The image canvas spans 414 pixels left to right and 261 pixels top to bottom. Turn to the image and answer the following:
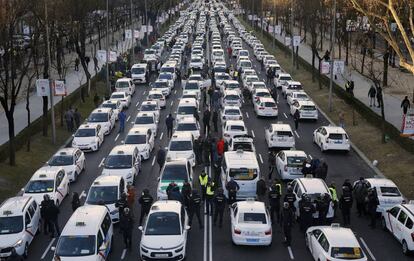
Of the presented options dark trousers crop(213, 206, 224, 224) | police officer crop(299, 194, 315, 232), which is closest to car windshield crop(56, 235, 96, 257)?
dark trousers crop(213, 206, 224, 224)

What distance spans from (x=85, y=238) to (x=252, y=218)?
19.5 ft

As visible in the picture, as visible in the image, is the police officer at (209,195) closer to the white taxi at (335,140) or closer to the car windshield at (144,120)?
the white taxi at (335,140)

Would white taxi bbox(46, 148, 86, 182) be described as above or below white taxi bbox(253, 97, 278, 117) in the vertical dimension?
below

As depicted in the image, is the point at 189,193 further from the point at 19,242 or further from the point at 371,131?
the point at 371,131

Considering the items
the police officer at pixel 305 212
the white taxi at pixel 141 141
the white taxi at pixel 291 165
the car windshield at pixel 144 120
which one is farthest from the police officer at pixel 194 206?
the car windshield at pixel 144 120

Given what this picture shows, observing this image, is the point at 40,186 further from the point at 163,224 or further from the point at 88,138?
the point at 88,138

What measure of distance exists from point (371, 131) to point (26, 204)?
23908 millimetres

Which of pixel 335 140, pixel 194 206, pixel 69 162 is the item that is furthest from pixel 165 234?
pixel 335 140

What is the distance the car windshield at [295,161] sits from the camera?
1113 inches

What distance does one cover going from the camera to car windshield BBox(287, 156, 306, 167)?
28.3 metres

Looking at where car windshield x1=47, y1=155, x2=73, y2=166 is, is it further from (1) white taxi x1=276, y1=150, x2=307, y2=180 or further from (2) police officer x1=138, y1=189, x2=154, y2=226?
(1) white taxi x1=276, y1=150, x2=307, y2=180

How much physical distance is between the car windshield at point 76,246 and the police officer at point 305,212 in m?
7.91

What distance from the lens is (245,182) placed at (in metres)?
25.3

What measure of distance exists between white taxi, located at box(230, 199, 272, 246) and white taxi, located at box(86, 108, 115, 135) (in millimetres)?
19223
